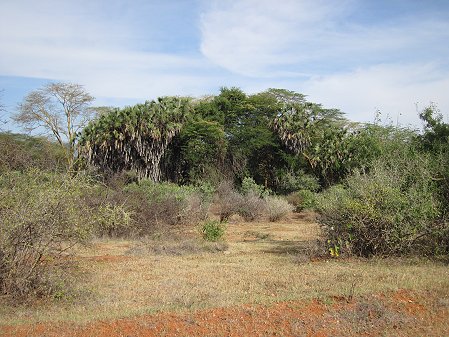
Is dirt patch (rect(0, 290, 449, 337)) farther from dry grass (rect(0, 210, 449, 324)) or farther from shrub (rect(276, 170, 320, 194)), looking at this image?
shrub (rect(276, 170, 320, 194))

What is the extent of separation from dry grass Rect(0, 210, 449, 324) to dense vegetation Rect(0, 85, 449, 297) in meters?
0.84

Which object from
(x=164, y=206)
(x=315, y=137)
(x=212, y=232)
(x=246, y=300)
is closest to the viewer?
(x=246, y=300)

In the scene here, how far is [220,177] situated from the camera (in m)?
34.7

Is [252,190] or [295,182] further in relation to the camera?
[295,182]

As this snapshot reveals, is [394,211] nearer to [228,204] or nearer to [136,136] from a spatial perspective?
[228,204]

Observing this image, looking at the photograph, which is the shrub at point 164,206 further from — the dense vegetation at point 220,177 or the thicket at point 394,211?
the thicket at point 394,211

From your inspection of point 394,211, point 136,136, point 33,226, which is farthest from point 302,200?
point 33,226

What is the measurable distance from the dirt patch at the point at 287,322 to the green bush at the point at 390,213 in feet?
12.4

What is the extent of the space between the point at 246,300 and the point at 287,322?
3.90 feet

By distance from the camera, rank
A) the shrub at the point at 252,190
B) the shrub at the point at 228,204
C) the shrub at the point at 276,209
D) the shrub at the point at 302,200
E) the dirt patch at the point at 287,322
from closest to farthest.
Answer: the dirt patch at the point at 287,322, the shrub at the point at 228,204, the shrub at the point at 276,209, the shrub at the point at 252,190, the shrub at the point at 302,200

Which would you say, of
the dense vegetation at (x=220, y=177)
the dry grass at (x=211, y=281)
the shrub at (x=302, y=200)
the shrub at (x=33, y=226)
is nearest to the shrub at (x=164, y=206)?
the dense vegetation at (x=220, y=177)

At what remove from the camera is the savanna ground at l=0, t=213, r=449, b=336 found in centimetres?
684

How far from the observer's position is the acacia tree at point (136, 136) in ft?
111

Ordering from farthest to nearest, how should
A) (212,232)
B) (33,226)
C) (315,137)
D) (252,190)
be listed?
(315,137)
(252,190)
(212,232)
(33,226)
